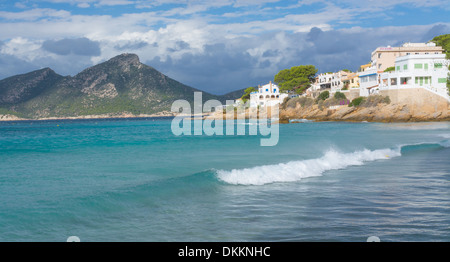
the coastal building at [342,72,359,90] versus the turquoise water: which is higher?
the coastal building at [342,72,359,90]

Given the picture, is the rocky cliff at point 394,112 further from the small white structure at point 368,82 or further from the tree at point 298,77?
the tree at point 298,77

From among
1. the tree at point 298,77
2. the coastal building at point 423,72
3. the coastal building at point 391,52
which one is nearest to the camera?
the coastal building at point 423,72

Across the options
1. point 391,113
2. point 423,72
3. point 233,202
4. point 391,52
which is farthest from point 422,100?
A: point 233,202

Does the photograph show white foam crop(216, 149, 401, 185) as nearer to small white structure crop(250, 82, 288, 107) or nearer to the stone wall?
the stone wall

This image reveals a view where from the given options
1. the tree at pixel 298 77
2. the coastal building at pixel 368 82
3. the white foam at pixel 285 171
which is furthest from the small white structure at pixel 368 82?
the white foam at pixel 285 171

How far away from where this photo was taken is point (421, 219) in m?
9.18

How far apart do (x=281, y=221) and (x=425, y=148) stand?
21115 millimetres

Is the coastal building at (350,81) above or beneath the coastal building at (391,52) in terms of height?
beneath

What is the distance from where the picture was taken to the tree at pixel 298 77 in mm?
112281

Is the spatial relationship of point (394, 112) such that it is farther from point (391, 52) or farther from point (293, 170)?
point (293, 170)

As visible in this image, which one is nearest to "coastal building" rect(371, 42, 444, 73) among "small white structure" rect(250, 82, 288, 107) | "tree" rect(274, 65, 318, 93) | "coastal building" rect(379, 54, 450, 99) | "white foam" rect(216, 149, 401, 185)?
"coastal building" rect(379, 54, 450, 99)

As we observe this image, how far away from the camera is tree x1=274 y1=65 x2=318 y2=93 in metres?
112
